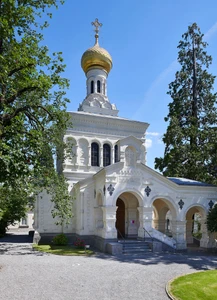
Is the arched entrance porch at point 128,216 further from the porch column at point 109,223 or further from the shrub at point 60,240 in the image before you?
the shrub at point 60,240

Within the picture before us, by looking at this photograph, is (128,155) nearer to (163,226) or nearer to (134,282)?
(163,226)

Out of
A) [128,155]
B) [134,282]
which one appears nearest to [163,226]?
[128,155]

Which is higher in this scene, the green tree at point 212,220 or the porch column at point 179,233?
the green tree at point 212,220

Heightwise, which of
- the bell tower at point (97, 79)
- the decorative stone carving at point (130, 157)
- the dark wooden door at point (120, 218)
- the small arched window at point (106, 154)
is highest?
the bell tower at point (97, 79)

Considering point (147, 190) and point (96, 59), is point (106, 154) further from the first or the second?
point (96, 59)

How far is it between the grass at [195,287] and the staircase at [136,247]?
5397 millimetres

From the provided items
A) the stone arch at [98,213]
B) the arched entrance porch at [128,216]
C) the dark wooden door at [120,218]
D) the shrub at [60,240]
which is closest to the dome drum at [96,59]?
the arched entrance porch at [128,216]

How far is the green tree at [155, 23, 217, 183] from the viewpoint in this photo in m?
22.4

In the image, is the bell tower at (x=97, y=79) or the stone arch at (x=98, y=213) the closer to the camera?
the stone arch at (x=98, y=213)

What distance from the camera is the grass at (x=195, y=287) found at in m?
8.56

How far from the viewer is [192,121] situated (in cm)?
2422

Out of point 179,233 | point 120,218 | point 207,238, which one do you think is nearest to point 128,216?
point 120,218

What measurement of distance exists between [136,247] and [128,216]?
459 cm

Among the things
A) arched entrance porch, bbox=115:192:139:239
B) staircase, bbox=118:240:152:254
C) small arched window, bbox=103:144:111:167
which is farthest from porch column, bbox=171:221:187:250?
small arched window, bbox=103:144:111:167
